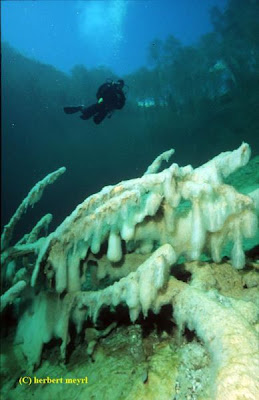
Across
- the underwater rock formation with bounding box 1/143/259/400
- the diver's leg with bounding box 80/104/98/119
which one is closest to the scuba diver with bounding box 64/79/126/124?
the diver's leg with bounding box 80/104/98/119

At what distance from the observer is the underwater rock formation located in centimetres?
161

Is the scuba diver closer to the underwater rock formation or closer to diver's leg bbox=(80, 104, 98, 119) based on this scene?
diver's leg bbox=(80, 104, 98, 119)

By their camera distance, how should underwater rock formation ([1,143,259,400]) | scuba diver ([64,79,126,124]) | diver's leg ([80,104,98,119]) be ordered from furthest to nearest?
diver's leg ([80,104,98,119]) → scuba diver ([64,79,126,124]) → underwater rock formation ([1,143,259,400])

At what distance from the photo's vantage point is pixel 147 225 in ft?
8.75

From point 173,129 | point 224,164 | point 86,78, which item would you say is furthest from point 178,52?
point 224,164

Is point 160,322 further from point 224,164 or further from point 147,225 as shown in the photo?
point 224,164

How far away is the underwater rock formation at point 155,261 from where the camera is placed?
1.61 meters

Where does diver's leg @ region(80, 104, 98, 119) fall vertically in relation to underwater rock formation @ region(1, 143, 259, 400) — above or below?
above

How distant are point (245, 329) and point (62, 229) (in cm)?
157

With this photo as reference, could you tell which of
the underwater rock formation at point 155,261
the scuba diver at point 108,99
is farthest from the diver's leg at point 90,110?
the underwater rock formation at point 155,261

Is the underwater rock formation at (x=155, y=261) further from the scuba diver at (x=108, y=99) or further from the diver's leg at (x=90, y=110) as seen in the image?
the diver's leg at (x=90, y=110)

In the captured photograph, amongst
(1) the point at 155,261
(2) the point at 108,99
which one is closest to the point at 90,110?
(2) the point at 108,99

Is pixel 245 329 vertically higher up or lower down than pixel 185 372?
higher up

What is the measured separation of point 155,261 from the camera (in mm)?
1984
